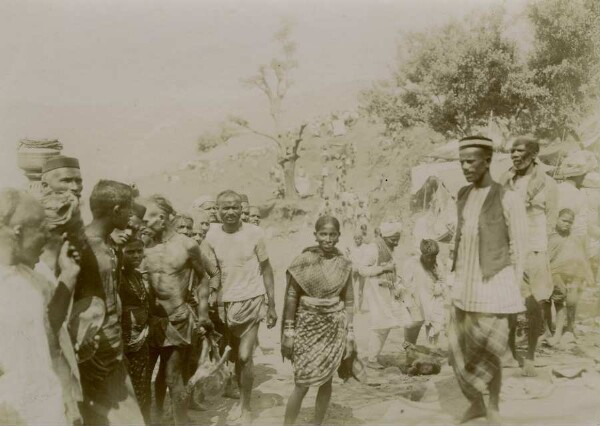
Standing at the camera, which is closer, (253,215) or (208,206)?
(208,206)

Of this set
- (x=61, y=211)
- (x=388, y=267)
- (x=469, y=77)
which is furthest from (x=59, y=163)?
(x=469, y=77)

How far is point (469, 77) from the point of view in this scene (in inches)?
747

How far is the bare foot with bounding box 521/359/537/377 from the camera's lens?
555 centimetres

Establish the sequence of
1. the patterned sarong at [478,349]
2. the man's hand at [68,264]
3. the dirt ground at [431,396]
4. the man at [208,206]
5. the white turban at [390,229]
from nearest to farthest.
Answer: the man's hand at [68,264] < the patterned sarong at [478,349] < the dirt ground at [431,396] < the white turban at [390,229] < the man at [208,206]

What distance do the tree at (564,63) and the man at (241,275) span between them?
1224cm

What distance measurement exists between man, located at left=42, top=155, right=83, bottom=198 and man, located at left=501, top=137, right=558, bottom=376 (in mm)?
3892

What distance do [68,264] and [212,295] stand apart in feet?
7.42

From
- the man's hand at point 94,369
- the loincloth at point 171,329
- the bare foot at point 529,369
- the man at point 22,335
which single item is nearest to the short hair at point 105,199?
the man at point 22,335

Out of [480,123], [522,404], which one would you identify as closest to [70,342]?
[522,404]

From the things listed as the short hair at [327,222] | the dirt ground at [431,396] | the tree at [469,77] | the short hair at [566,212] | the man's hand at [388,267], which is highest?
the tree at [469,77]

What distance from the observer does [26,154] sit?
14.3 feet

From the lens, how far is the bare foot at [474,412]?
440cm

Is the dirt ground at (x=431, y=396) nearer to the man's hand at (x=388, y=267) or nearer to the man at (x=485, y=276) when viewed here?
the man at (x=485, y=276)

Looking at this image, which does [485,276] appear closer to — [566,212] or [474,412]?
[474,412]
